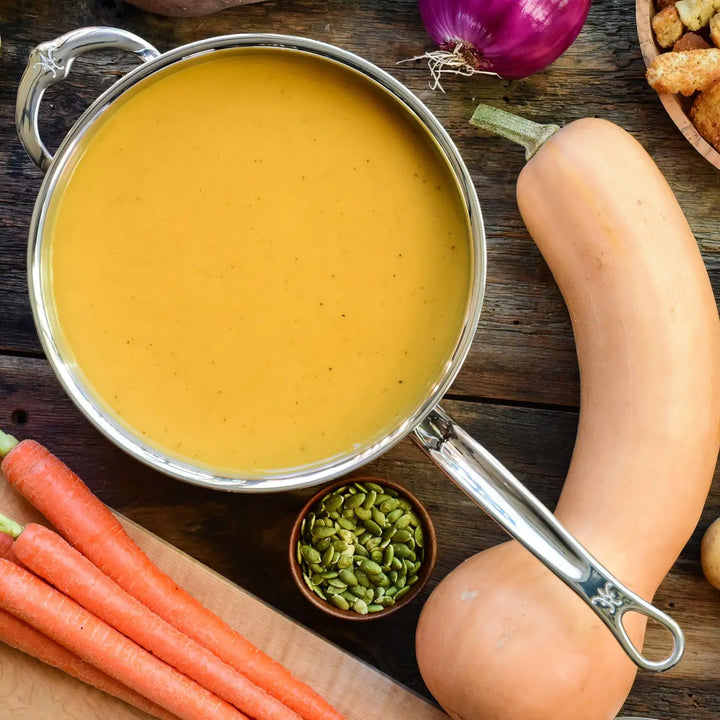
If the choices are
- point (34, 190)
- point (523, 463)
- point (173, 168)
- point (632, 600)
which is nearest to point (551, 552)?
point (632, 600)

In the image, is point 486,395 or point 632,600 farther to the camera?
point 486,395

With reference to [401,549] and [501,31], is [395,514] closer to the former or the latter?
[401,549]

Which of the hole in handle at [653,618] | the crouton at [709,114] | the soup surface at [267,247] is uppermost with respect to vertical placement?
the crouton at [709,114]

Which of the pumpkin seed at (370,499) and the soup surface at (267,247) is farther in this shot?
the pumpkin seed at (370,499)

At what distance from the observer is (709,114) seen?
112 cm

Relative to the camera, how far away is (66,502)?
1142 mm

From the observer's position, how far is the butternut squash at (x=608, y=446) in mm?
1093

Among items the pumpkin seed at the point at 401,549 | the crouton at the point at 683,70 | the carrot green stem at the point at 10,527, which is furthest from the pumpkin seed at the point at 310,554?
the crouton at the point at 683,70

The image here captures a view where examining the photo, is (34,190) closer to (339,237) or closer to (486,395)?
(339,237)

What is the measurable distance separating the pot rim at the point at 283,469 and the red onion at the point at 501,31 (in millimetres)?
204

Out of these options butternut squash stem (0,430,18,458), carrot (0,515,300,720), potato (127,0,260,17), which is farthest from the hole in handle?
potato (127,0,260,17)

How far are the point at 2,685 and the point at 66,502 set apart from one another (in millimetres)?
263

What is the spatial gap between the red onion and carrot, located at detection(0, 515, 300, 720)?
83 centimetres

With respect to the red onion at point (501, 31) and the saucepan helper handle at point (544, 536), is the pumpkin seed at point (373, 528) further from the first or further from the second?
the red onion at point (501, 31)
